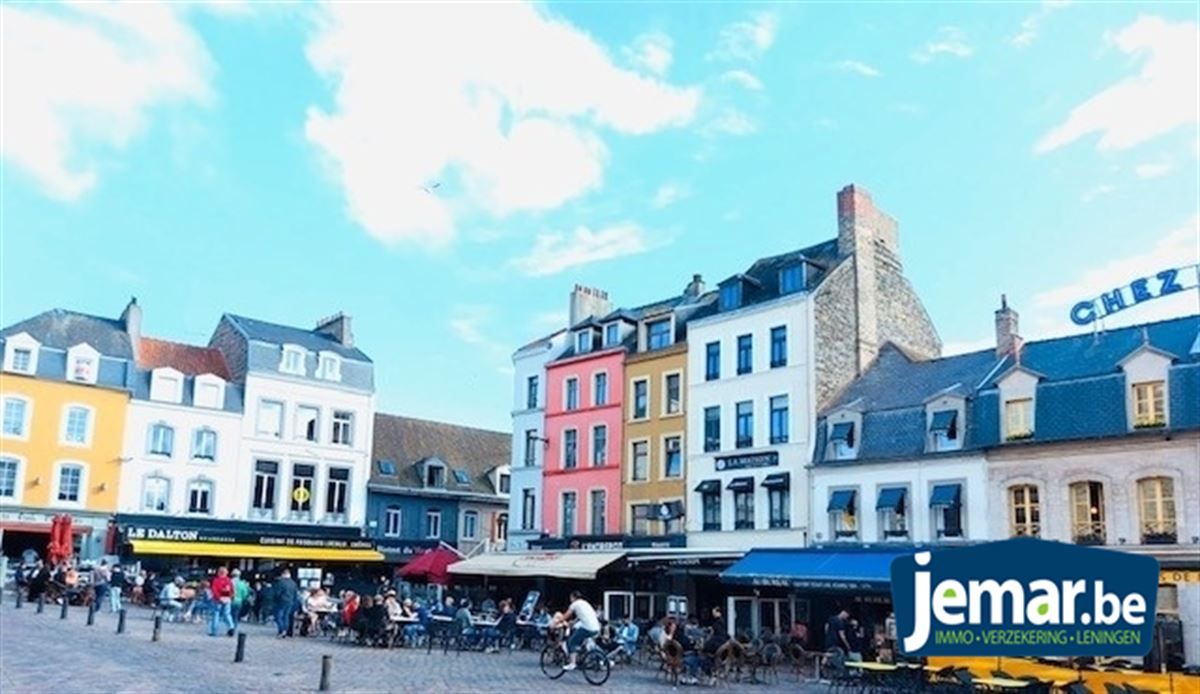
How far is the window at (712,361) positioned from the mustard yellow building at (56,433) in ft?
67.9

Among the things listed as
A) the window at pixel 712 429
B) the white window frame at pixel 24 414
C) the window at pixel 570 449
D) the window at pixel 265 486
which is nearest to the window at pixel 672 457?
the window at pixel 712 429

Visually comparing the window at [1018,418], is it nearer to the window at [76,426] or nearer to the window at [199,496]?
the window at [199,496]

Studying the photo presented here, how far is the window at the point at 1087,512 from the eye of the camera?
22.1 m

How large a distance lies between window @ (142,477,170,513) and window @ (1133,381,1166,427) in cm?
3094

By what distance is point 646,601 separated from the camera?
30781 millimetres

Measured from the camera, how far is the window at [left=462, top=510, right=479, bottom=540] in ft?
149

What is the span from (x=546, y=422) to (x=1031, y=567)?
32609 millimetres

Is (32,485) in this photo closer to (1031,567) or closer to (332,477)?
(332,477)

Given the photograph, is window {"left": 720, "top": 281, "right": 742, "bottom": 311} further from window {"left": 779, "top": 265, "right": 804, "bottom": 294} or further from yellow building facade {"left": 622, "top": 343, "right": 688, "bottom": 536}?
yellow building facade {"left": 622, "top": 343, "right": 688, "bottom": 536}

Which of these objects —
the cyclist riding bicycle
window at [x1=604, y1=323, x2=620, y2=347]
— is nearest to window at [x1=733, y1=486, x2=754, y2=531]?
window at [x1=604, y1=323, x2=620, y2=347]

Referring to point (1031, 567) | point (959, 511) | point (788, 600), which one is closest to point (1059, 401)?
point (959, 511)

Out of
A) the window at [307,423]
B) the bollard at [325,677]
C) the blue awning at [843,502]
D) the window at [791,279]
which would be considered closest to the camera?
the bollard at [325,677]

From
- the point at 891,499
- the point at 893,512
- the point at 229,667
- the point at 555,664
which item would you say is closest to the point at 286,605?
the point at 229,667

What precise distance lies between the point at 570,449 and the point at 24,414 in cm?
1837
